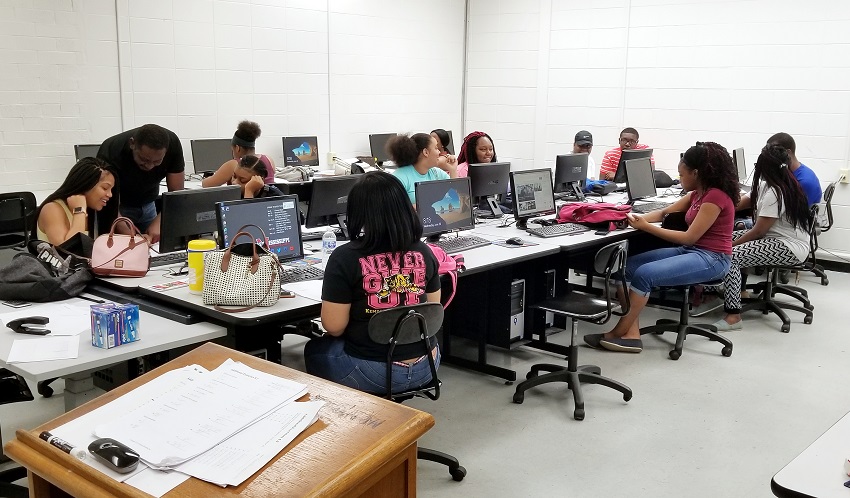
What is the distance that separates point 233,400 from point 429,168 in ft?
12.0

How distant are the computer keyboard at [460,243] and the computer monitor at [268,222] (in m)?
0.84

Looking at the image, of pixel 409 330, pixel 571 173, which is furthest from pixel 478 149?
pixel 409 330

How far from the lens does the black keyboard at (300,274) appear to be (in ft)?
11.1

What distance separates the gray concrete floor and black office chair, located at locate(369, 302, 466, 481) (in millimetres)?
403

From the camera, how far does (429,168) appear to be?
488cm

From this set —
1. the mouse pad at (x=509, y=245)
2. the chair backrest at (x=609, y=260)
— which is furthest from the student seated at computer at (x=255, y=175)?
the chair backrest at (x=609, y=260)

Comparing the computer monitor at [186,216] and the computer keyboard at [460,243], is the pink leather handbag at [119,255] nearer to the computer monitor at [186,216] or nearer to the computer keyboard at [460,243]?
the computer monitor at [186,216]

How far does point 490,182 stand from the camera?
5.37 m

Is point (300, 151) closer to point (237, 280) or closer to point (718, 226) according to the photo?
point (718, 226)

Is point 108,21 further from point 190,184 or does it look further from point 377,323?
point 377,323

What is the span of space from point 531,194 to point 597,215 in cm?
46

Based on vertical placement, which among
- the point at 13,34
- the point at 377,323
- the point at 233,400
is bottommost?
the point at 377,323

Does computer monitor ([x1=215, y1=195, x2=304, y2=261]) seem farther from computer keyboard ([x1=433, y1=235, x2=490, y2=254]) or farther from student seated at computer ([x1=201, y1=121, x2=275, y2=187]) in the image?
student seated at computer ([x1=201, y1=121, x2=275, y2=187])

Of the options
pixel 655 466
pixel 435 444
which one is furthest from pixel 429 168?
pixel 655 466
